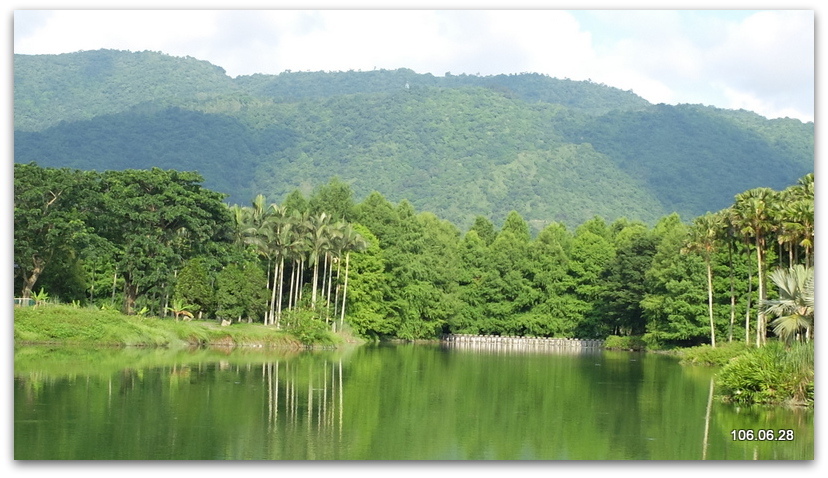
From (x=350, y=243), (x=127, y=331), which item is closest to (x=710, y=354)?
(x=350, y=243)

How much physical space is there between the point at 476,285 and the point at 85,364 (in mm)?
55525

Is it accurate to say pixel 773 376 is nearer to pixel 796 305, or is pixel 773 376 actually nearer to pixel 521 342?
pixel 796 305

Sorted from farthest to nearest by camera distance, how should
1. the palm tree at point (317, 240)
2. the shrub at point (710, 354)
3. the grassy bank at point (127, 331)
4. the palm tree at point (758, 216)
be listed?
the palm tree at point (317, 240) → the shrub at point (710, 354) → the palm tree at point (758, 216) → the grassy bank at point (127, 331)

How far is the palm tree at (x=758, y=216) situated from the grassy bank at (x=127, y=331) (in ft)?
91.9

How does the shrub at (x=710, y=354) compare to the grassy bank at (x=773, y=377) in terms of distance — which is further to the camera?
the shrub at (x=710, y=354)

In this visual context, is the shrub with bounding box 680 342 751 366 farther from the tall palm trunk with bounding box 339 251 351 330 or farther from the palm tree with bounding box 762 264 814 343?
the palm tree with bounding box 762 264 814 343

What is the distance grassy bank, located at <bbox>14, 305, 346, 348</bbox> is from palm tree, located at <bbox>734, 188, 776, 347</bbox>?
2800cm

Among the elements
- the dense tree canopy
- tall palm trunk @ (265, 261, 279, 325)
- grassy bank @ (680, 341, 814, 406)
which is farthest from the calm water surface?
tall palm trunk @ (265, 261, 279, 325)

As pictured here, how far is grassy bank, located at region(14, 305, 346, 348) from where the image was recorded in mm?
48094

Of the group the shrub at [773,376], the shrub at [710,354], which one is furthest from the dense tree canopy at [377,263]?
the shrub at [773,376]

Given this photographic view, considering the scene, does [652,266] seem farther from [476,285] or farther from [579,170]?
[579,170]

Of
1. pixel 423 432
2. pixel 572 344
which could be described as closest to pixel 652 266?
pixel 572 344

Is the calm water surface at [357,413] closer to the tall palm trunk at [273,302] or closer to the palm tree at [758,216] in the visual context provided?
the palm tree at [758,216]

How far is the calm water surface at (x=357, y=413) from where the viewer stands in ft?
73.3
